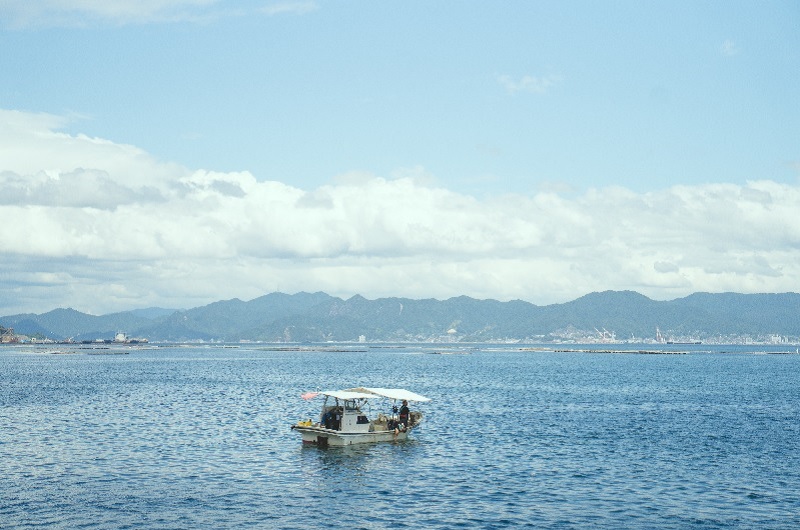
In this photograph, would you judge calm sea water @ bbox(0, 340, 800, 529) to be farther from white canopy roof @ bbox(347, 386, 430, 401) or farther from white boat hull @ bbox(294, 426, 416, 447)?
white canopy roof @ bbox(347, 386, 430, 401)

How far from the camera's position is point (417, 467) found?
59781mm

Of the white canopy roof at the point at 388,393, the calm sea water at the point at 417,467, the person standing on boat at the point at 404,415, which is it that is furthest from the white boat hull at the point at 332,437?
the person standing on boat at the point at 404,415

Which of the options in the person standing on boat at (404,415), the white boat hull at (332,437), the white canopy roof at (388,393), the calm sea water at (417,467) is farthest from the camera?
the person standing on boat at (404,415)

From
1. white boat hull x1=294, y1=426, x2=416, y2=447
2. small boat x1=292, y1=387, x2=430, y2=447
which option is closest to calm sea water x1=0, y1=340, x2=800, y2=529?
white boat hull x1=294, y1=426, x2=416, y2=447

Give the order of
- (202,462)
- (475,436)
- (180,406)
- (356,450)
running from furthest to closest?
(180,406) < (475,436) < (356,450) < (202,462)

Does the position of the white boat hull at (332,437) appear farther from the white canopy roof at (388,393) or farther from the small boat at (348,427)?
the white canopy roof at (388,393)

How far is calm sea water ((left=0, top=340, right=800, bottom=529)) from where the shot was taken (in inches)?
1738

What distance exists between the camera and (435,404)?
354 ft

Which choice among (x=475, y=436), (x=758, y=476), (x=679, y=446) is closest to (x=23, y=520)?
(x=475, y=436)

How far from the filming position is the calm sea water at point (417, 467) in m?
44.2

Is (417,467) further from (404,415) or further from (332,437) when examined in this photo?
(404,415)

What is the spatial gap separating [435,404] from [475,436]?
32281mm

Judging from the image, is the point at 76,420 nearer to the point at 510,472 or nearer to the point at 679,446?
the point at 510,472

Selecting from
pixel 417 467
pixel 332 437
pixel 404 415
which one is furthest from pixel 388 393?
pixel 417 467
